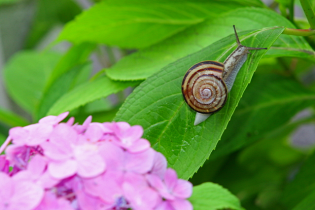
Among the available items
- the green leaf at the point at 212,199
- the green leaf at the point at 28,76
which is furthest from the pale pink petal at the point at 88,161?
the green leaf at the point at 28,76

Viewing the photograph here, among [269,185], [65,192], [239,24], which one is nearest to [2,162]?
[65,192]

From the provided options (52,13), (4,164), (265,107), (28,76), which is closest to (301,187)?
(265,107)

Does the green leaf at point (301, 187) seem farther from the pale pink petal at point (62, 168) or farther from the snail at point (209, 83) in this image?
the pale pink petal at point (62, 168)

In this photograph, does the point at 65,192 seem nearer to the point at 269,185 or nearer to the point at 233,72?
the point at 233,72

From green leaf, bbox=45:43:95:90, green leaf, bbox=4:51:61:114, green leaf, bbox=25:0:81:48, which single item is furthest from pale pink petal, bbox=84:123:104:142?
green leaf, bbox=25:0:81:48

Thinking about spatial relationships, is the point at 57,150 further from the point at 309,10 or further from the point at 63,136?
the point at 309,10

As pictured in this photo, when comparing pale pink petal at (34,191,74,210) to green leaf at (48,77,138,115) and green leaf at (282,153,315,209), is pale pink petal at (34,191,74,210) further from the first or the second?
green leaf at (282,153,315,209)
